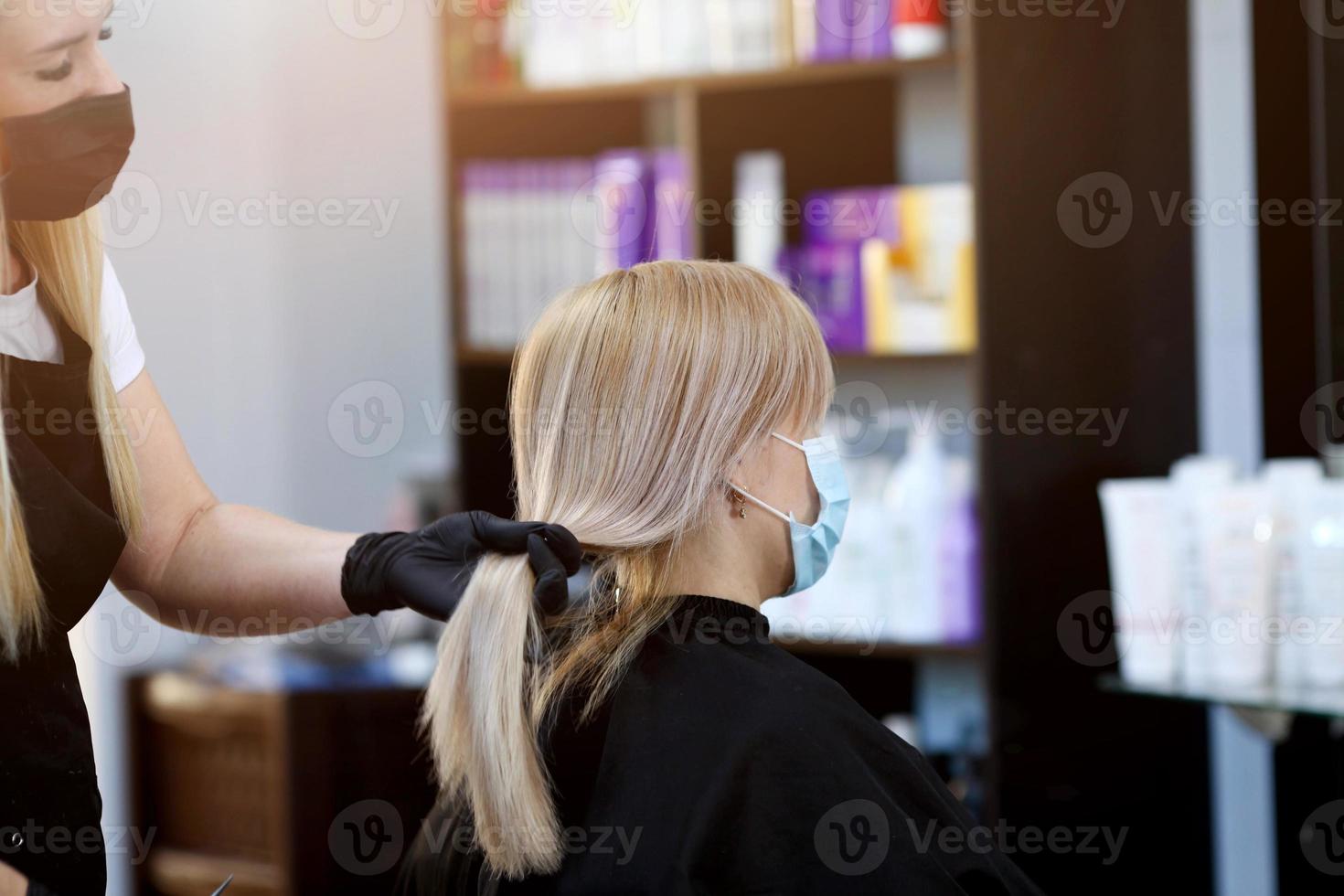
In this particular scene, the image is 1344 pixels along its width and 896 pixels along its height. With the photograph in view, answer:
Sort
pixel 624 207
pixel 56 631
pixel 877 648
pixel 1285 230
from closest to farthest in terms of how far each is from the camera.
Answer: pixel 56 631
pixel 1285 230
pixel 877 648
pixel 624 207

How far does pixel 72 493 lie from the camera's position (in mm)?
1015

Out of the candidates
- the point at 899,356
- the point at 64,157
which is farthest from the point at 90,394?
the point at 899,356

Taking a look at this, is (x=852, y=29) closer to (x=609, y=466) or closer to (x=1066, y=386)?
(x=1066, y=386)

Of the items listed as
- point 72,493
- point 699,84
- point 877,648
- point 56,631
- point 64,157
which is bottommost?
point 877,648

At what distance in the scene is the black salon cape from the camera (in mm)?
1104

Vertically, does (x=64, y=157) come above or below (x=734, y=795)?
above

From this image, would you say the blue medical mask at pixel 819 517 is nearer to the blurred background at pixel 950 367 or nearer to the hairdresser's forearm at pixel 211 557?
the hairdresser's forearm at pixel 211 557

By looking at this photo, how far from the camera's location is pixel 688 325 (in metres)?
1.19

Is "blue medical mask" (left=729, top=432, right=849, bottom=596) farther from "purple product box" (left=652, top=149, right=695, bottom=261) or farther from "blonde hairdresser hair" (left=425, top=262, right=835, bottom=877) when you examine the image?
"purple product box" (left=652, top=149, right=695, bottom=261)

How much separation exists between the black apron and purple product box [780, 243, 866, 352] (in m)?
1.56

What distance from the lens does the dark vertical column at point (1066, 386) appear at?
215 cm

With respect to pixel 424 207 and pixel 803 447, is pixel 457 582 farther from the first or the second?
pixel 424 207

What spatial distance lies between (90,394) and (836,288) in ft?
5.22

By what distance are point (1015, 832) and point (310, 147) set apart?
7.43 ft
